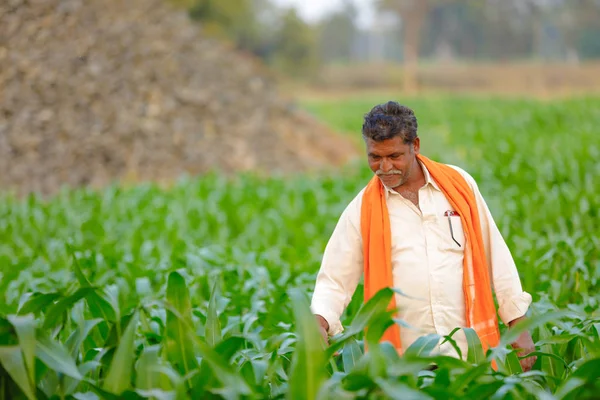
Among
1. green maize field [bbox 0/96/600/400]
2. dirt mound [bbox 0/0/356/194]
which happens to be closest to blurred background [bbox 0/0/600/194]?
dirt mound [bbox 0/0/356/194]

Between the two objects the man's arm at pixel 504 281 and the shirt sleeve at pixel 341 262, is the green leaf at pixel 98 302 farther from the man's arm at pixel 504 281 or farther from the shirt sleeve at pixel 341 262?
the man's arm at pixel 504 281

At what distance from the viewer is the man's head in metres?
2.66

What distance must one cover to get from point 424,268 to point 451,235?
147 millimetres

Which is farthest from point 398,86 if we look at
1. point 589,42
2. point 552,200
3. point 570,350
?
point 570,350

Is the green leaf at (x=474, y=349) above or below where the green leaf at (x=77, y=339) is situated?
below

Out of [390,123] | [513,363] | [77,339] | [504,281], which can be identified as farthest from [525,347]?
[77,339]

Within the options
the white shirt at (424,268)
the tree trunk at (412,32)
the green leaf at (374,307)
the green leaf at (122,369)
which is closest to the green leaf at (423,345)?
the green leaf at (374,307)

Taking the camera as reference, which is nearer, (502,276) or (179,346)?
(179,346)

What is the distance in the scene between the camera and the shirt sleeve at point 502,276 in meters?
2.79

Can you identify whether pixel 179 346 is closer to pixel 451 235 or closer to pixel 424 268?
pixel 424 268

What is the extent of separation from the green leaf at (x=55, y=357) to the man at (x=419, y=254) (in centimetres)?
84

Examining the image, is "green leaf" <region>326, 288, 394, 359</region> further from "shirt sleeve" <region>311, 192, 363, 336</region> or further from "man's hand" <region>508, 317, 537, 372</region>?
"man's hand" <region>508, 317, 537, 372</region>

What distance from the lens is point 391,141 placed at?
8.75 feet

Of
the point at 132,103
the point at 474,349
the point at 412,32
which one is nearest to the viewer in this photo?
the point at 474,349
